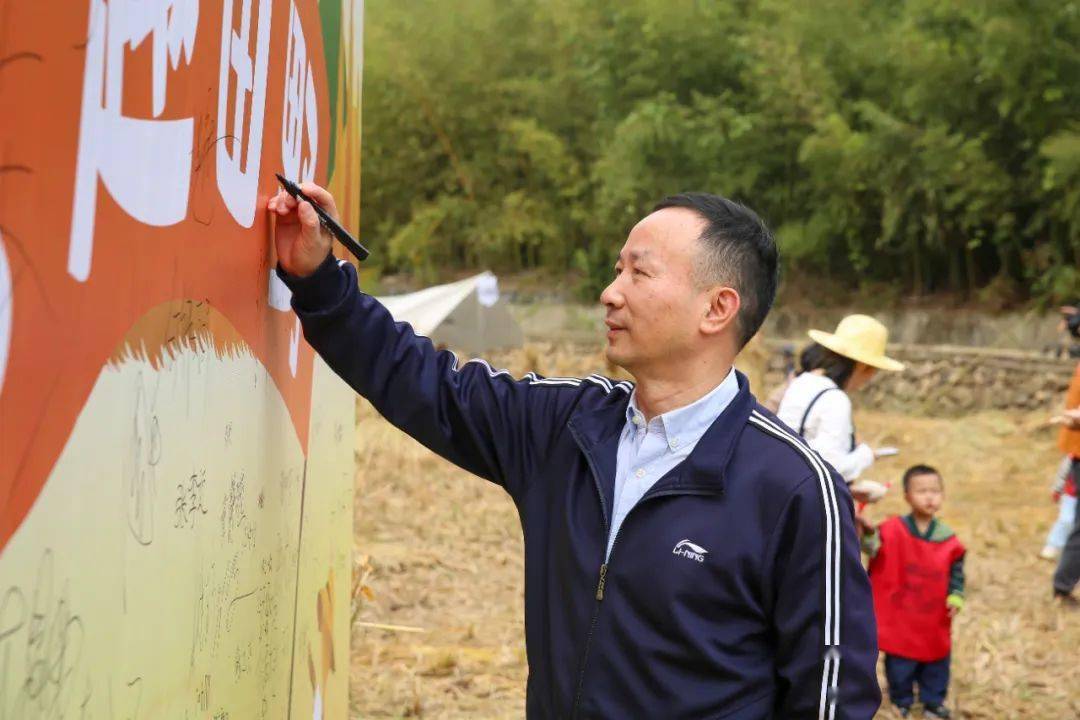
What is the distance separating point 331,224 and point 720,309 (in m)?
0.59

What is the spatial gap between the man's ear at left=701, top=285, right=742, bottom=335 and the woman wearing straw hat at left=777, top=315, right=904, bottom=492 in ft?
6.60

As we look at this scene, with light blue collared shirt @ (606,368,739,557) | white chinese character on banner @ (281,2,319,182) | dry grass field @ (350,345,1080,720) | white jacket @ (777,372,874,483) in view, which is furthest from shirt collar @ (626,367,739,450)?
dry grass field @ (350,345,1080,720)

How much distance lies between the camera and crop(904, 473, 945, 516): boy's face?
189 inches

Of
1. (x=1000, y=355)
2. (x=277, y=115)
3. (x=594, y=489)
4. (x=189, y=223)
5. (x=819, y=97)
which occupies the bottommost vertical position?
(x=594, y=489)

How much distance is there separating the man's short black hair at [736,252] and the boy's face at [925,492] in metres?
2.96

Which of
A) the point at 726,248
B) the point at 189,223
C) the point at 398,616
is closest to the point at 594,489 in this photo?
the point at 726,248

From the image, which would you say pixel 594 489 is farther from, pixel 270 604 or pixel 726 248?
pixel 270 604

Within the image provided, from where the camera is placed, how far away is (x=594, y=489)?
1966 mm

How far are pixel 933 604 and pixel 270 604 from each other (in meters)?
3.24

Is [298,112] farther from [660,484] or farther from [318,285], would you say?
[660,484]

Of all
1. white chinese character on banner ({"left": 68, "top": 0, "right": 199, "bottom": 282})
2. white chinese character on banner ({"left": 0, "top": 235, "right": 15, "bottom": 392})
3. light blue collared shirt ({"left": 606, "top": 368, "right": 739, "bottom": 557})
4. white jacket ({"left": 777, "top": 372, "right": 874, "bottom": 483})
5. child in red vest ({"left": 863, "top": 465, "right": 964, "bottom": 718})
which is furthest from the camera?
child in red vest ({"left": 863, "top": 465, "right": 964, "bottom": 718})

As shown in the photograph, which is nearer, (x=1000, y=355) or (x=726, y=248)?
(x=726, y=248)

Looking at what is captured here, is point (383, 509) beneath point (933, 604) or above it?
above

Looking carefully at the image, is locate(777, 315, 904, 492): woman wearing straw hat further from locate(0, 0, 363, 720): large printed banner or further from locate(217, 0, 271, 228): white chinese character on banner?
locate(217, 0, 271, 228): white chinese character on banner
